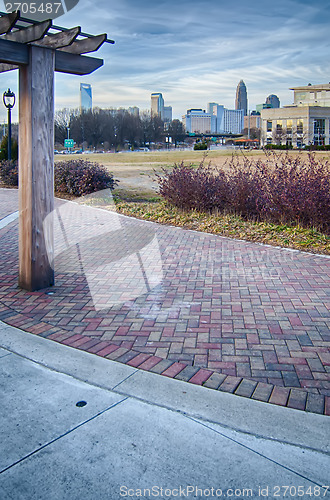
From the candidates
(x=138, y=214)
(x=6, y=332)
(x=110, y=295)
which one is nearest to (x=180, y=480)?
(x=6, y=332)

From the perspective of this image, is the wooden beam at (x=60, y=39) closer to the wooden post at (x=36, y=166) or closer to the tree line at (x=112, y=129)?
the wooden post at (x=36, y=166)

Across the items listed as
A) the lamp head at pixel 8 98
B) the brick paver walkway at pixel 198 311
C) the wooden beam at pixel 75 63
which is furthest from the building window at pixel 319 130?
the wooden beam at pixel 75 63

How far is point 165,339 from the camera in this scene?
13.4 ft

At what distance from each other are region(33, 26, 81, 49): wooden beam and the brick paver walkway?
2.74 meters

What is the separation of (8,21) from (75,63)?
1.10 meters

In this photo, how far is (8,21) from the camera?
433 cm

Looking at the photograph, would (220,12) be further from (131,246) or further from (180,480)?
(180,480)

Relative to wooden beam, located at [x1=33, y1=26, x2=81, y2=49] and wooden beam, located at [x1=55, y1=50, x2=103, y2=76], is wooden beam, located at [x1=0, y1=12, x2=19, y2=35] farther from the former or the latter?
wooden beam, located at [x1=55, y1=50, x2=103, y2=76]

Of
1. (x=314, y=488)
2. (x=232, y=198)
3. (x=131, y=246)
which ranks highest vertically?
(x=232, y=198)

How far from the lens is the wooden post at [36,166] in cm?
493

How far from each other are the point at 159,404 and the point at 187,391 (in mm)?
252

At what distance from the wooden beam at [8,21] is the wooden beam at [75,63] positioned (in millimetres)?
837

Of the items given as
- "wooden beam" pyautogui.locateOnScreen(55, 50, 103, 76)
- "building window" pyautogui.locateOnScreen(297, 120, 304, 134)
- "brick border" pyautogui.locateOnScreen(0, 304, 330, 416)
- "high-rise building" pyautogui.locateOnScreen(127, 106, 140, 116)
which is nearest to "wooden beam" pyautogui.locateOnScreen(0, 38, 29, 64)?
"wooden beam" pyautogui.locateOnScreen(55, 50, 103, 76)

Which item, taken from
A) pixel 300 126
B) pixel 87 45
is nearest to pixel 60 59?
pixel 87 45
